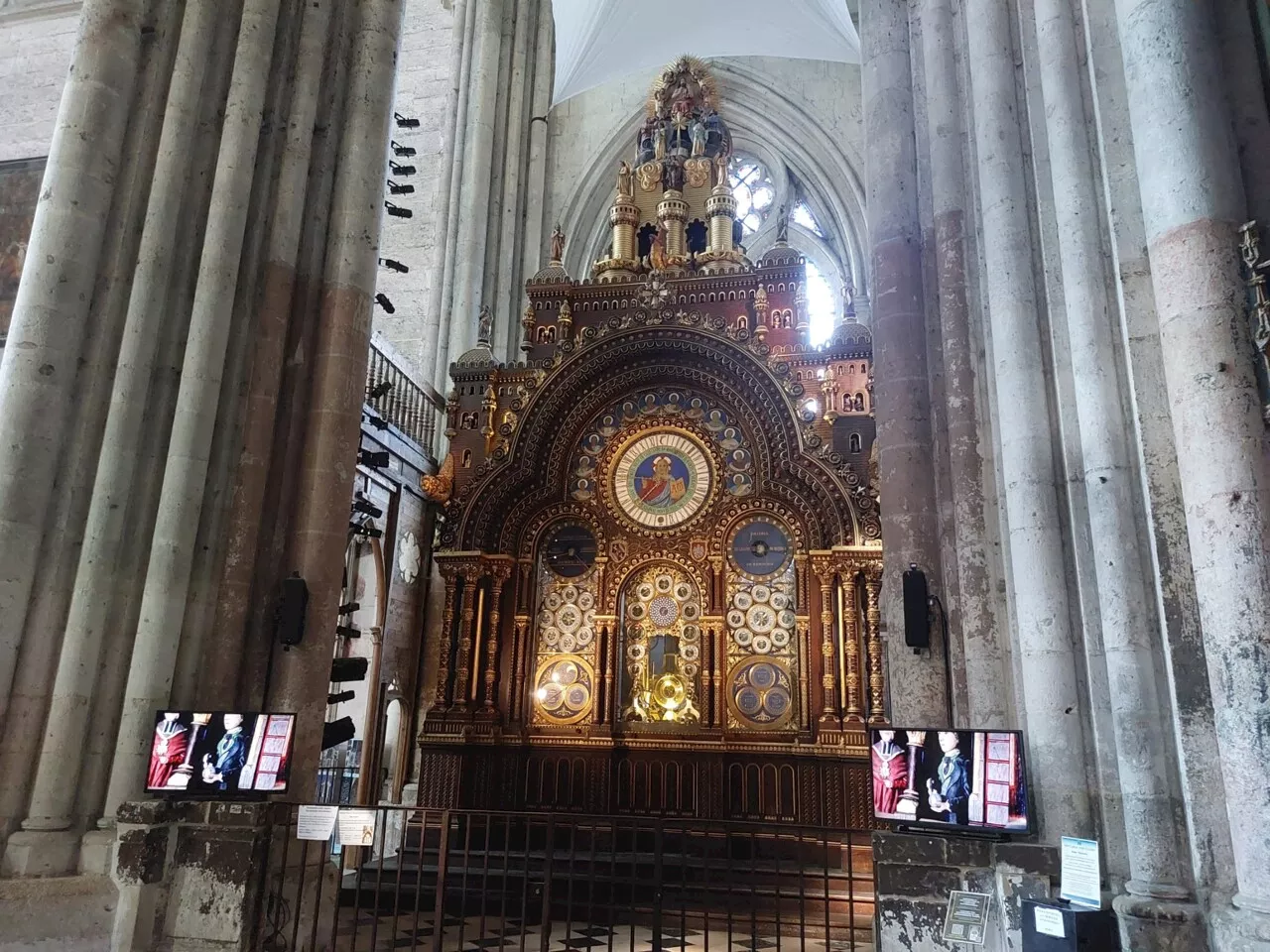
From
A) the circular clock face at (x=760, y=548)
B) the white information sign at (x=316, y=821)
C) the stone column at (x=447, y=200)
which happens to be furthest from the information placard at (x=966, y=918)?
the stone column at (x=447, y=200)

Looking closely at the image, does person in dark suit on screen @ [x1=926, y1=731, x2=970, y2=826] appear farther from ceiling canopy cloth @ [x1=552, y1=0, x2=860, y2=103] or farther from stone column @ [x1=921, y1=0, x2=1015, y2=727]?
ceiling canopy cloth @ [x1=552, y1=0, x2=860, y2=103]

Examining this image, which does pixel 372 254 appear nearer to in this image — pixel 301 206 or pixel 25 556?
pixel 301 206

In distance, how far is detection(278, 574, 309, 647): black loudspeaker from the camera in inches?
297

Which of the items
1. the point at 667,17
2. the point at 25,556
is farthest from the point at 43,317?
the point at 667,17

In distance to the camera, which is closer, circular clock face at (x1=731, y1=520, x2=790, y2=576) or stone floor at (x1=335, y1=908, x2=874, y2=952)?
stone floor at (x1=335, y1=908, x2=874, y2=952)

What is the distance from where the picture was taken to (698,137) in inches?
650

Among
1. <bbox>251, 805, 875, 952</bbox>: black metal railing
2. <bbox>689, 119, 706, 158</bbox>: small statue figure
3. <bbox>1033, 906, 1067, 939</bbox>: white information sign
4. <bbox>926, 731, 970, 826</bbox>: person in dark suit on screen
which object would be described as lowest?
<bbox>251, 805, 875, 952</bbox>: black metal railing

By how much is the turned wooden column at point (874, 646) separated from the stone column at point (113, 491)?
8408 mm

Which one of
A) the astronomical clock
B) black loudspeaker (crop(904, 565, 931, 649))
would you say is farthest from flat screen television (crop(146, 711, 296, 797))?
the astronomical clock

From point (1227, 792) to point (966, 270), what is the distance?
14.7 ft

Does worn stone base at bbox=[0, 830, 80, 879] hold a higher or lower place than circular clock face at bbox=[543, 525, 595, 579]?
lower

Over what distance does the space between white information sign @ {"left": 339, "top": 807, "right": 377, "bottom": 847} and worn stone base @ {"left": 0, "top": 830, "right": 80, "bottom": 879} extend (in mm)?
1811

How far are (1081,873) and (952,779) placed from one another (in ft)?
4.33

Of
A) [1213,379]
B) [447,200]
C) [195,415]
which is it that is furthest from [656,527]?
[447,200]
